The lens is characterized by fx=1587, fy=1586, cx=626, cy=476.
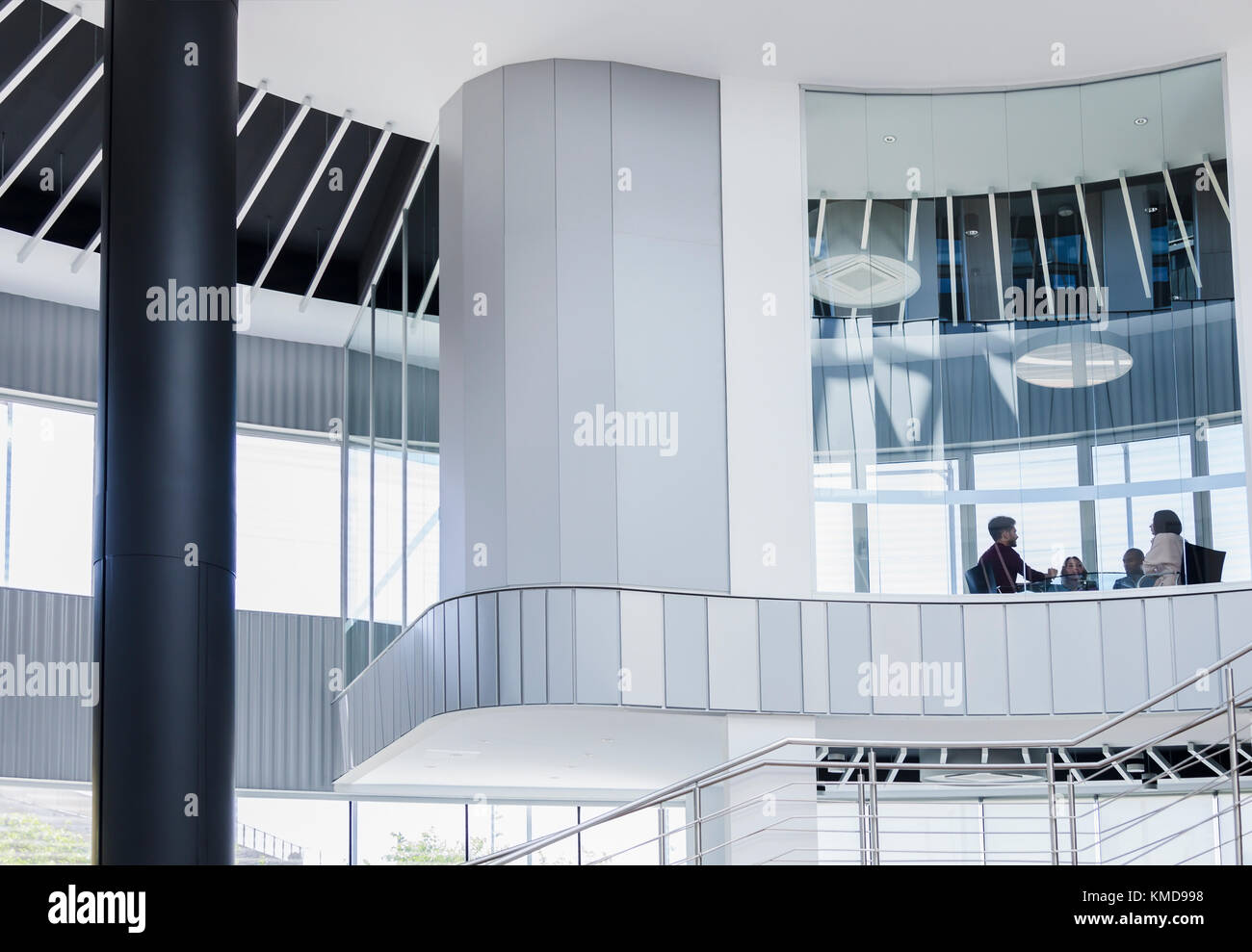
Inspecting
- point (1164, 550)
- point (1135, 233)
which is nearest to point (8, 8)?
point (1135, 233)

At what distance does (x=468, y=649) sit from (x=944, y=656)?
13.6 feet

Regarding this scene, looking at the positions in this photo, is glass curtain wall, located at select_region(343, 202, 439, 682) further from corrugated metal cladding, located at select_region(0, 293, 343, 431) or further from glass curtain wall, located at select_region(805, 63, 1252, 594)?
glass curtain wall, located at select_region(805, 63, 1252, 594)

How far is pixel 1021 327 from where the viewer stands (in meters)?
14.9

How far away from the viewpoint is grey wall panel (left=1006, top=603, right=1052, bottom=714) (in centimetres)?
1368

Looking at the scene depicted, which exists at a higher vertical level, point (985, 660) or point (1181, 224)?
point (1181, 224)

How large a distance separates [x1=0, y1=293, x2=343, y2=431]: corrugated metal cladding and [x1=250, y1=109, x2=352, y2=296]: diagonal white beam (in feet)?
4.80

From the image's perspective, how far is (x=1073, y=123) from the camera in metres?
15.3

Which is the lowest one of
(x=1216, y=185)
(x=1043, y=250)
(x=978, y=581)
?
(x=978, y=581)

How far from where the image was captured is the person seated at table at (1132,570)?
1395 centimetres

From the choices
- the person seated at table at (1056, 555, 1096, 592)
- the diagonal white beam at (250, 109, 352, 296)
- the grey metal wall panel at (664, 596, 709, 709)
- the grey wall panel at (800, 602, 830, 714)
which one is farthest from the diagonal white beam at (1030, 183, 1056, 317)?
the diagonal white beam at (250, 109, 352, 296)

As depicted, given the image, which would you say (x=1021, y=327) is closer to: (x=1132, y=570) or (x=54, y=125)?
(x=1132, y=570)

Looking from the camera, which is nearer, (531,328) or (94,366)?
(531,328)
